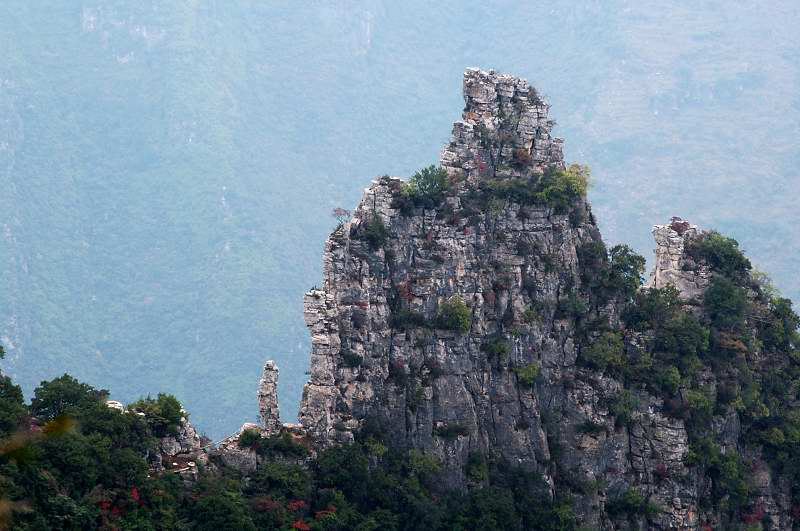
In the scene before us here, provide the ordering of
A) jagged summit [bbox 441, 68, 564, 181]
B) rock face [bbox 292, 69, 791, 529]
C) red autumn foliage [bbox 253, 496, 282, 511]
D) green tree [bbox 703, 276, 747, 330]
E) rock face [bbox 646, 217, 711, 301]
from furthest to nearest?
1. rock face [bbox 646, 217, 711, 301]
2. green tree [bbox 703, 276, 747, 330]
3. jagged summit [bbox 441, 68, 564, 181]
4. rock face [bbox 292, 69, 791, 529]
5. red autumn foliage [bbox 253, 496, 282, 511]

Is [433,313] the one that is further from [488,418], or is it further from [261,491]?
[261,491]

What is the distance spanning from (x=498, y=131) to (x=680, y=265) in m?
12.7

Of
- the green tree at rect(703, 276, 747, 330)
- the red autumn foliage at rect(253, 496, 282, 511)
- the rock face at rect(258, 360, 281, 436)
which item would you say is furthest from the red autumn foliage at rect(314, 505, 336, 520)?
the green tree at rect(703, 276, 747, 330)

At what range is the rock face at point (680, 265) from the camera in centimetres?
5988

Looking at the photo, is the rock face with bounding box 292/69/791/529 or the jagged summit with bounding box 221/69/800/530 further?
the jagged summit with bounding box 221/69/800/530

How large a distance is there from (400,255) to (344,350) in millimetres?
5171

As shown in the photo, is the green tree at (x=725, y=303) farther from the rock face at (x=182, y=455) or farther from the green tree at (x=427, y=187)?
the rock face at (x=182, y=455)

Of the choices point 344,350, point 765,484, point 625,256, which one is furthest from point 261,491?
point 765,484

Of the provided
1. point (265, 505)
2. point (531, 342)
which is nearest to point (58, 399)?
point (265, 505)

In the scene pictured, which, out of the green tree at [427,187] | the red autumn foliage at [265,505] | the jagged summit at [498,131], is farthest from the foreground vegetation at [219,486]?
the jagged summit at [498,131]

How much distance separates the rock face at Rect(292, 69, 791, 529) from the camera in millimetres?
52344

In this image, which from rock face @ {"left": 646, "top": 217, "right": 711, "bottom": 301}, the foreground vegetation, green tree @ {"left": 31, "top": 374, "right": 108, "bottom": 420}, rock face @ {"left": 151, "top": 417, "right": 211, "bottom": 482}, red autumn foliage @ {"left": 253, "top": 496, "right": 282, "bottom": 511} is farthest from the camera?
rock face @ {"left": 646, "top": 217, "right": 711, "bottom": 301}

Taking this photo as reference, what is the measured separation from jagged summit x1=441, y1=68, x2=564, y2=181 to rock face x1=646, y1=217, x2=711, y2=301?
8577mm

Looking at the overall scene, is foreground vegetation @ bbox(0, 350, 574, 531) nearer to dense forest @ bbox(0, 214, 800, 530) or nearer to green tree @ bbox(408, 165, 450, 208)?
dense forest @ bbox(0, 214, 800, 530)
